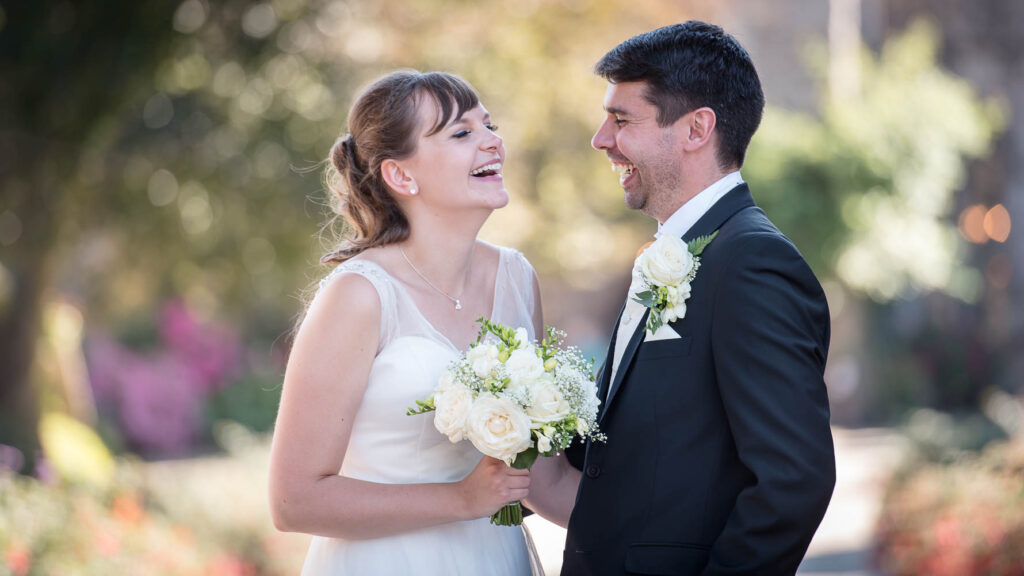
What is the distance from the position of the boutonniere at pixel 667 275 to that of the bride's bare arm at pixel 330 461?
2.44ft

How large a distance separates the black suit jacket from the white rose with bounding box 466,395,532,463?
353 mm

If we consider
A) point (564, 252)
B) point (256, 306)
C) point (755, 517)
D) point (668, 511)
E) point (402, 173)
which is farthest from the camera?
point (256, 306)

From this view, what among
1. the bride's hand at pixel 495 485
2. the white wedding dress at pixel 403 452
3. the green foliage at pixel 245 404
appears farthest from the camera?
the green foliage at pixel 245 404

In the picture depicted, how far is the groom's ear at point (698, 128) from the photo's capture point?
303cm

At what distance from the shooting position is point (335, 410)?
124 inches

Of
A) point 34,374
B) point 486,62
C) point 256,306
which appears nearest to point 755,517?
point 486,62

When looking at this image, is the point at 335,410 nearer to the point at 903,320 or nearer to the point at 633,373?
the point at 633,373

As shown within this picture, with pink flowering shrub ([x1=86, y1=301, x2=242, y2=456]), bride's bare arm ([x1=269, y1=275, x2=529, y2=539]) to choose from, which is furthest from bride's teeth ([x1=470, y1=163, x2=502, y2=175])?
pink flowering shrub ([x1=86, y1=301, x2=242, y2=456])

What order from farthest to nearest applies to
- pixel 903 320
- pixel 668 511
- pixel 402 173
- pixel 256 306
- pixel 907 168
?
pixel 256 306 < pixel 903 320 < pixel 907 168 < pixel 402 173 < pixel 668 511

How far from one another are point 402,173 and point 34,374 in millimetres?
8247

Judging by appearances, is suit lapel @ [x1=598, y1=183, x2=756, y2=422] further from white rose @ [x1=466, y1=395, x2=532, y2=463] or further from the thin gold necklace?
the thin gold necklace

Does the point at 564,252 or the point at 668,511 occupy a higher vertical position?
the point at 564,252

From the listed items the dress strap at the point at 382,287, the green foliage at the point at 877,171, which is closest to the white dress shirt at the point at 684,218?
the dress strap at the point at 382,287

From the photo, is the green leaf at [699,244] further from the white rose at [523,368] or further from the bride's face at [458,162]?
the bride's face at [458,162]
